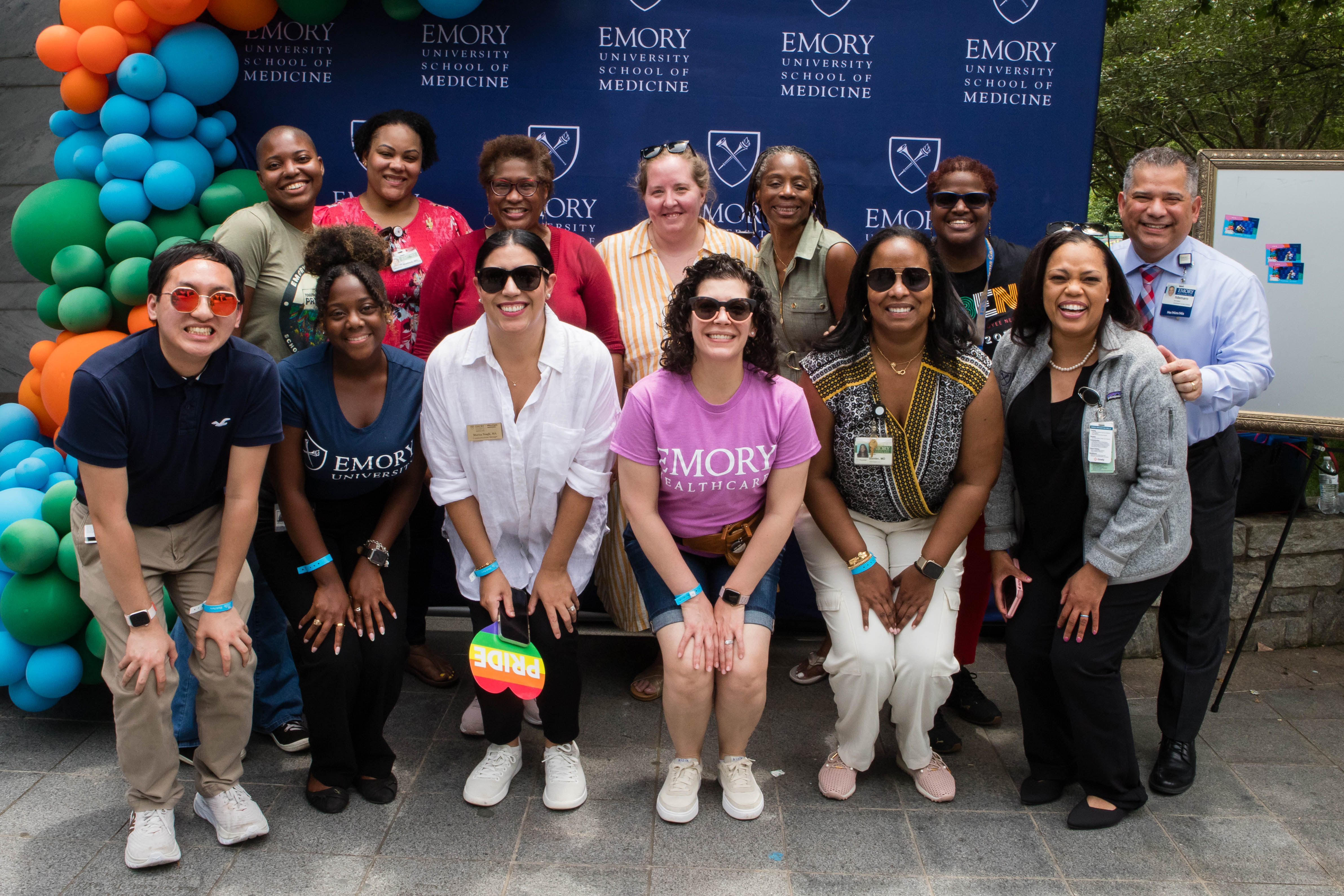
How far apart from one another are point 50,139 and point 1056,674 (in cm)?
526

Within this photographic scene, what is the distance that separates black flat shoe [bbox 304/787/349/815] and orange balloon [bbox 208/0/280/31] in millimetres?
3072

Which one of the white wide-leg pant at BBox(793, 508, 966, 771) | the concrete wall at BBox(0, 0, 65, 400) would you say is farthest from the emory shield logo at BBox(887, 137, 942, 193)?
the concrete wall at BBox(0, 0, 65, 400)

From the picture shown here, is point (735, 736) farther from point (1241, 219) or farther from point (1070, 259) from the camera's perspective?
point (1241, 219)

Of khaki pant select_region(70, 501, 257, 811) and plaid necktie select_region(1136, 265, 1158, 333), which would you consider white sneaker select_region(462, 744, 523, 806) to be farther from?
plaid necktie select_region(1136, 265, 1158, 333)

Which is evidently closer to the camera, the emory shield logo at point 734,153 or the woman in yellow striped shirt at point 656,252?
the woman in yellow striped shirt at point 656,252

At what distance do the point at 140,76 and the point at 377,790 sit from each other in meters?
2.81

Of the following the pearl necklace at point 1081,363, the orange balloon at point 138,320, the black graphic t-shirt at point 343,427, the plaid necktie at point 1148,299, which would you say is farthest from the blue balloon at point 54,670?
the plaid necktie at point 1148,299

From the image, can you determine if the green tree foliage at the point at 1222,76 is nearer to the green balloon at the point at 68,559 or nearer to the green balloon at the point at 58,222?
the green balloon at the point at 58,222

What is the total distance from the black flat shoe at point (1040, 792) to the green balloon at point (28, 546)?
3.34 m

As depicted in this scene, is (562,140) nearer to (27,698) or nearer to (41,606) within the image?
(41,606)

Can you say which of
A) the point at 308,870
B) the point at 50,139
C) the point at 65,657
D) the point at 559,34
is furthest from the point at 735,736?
the point at 50,139

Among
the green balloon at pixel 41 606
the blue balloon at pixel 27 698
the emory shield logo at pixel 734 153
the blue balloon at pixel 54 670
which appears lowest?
the blue balloon at pixel 27 698

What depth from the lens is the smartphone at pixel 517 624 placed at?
2967 mm

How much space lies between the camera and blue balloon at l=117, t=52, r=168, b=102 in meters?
3.54
